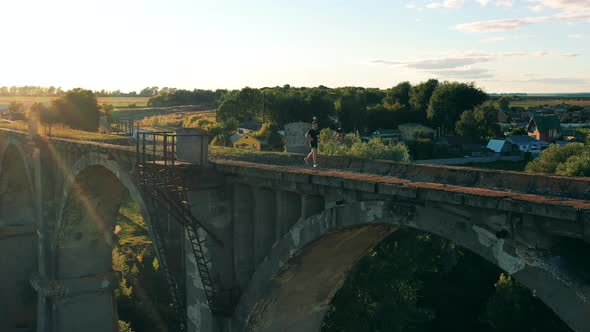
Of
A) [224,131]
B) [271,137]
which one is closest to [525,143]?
[271,137]

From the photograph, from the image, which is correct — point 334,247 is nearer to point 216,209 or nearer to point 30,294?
point 216,209

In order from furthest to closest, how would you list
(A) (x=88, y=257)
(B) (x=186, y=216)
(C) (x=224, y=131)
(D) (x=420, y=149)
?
(C) (x=224, y=131), (D) (x=420, y=149), (A) (x=88, y=257), (B) (x=186, y=216)

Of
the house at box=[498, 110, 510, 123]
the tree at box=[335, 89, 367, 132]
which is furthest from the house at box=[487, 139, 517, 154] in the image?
the house at box=[498, 110, 510, 123]

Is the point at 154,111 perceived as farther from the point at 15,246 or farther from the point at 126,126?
the point at 15,246

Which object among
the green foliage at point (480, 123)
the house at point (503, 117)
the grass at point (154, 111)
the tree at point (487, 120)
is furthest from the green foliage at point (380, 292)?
the house at point (503, 117)

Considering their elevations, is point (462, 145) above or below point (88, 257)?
above

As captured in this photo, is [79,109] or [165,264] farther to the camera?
[79,109]
